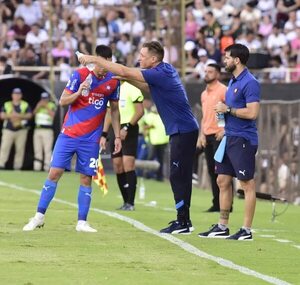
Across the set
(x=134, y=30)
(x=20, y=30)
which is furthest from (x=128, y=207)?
(x=134, y=30)

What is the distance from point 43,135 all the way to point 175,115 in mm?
20053

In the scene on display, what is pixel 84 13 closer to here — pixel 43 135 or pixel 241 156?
pixel 43 135

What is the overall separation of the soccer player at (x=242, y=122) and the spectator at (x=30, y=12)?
23415mm

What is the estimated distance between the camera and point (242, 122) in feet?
48.0

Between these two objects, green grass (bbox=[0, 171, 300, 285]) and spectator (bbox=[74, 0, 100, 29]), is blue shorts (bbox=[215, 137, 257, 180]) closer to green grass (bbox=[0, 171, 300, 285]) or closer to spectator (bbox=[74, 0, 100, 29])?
green grass (bbox=[0, 171, 300, 285])

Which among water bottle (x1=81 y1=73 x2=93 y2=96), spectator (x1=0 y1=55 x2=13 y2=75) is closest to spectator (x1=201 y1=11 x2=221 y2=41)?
spectator (x1=0 y1=55 x2=13 y2=75)

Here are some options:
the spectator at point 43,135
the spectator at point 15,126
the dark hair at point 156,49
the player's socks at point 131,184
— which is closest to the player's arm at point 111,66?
the dark hair at point 156,49

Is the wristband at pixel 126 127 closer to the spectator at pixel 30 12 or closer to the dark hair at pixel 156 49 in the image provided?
the dark hair at pixel 156 49

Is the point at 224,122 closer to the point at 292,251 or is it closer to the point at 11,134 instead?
the point at 292,251

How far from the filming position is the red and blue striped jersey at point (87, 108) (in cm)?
1508

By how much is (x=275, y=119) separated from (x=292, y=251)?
1140 cm

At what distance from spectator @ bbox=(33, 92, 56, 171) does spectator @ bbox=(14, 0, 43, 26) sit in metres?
3.70

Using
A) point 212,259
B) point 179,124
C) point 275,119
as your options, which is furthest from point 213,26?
point 212,259

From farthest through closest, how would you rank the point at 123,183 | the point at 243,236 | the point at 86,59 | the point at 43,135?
the point at 43,135 → the point at 123,183 → the point at 243,236 → the point at 86,59
